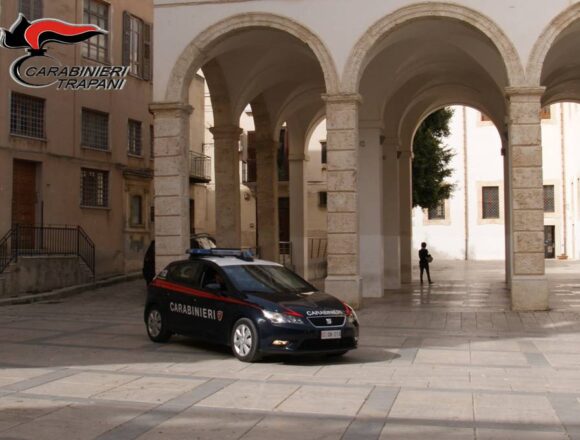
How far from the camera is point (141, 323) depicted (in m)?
16.1

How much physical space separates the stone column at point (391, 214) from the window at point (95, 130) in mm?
10307

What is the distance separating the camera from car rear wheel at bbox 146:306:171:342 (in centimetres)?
1298

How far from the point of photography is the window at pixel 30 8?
24.4 meters

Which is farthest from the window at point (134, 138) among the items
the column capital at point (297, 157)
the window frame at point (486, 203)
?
the window frame at point (486, 203)

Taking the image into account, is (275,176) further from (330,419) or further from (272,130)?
(330,419)

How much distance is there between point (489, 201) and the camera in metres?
49.5

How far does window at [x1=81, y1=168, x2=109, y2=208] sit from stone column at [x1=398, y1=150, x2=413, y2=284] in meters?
10.8

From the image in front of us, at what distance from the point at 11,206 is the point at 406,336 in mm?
14841

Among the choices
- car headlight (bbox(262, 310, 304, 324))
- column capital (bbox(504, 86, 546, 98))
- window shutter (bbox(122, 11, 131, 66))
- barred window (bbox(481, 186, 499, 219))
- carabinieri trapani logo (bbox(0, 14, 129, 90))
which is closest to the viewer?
car headlight (bbox(262, 310, 304, 324))

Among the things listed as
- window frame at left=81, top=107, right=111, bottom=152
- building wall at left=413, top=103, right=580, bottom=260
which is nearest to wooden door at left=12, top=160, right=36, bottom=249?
window frame at left=81, top=107, right=111, bottom=152

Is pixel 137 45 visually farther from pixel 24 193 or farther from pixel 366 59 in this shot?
pixel 366 59

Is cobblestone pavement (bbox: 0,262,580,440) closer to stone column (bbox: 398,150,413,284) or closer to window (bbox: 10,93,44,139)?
window (bbox: 10,93,44,139)

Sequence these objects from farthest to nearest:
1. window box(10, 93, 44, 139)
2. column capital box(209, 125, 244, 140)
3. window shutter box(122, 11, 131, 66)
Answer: window shutter box(122, 11, 131, 66) < window box(10, 93, 44, 139) < column capital box(209, 125, 244, 140)

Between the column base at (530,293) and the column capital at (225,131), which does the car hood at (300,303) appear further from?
the column capital at (225,131)
